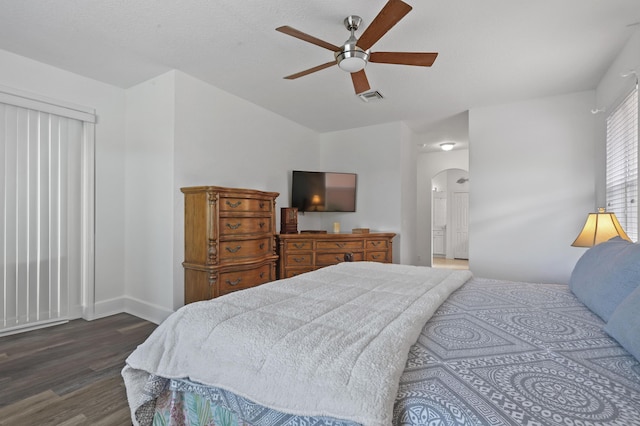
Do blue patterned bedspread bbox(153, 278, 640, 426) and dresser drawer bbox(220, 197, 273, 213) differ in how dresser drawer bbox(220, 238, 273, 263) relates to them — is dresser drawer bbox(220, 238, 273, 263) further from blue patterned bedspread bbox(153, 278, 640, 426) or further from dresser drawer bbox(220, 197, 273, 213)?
blue patterned bedspread bbox(153, 278, 640, 426)

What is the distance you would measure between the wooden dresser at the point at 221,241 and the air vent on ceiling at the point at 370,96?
1.65 metres

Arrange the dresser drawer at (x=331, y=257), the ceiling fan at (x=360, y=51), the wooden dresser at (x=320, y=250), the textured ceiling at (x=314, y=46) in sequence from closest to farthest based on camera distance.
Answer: the ceiling fan at (x=360, y=51) < the textured ceiling at (x=314, y=46) < the wooden dresser at (x=320, y=250) < the dresser drawer at (x=331, y=257)

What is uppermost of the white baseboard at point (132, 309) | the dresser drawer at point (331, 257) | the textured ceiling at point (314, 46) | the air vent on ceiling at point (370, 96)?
the textured ceiling at point (314, 46)

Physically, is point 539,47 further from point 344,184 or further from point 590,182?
point 344,184

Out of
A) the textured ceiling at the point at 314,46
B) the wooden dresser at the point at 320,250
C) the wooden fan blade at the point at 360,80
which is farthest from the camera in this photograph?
the wooden dresser at the point at 320,250

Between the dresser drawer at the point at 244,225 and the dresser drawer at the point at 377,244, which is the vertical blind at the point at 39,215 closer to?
the dresser drawer at the point at 244,225

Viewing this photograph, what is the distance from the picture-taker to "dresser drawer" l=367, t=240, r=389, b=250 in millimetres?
4479

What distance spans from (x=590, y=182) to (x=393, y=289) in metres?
3.36

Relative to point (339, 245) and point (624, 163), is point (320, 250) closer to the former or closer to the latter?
point (339, 245)

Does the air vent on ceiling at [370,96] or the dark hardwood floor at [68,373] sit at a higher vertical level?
the air vent on ceiling at [370,96]

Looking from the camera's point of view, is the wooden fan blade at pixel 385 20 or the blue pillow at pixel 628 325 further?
the wooden fan blade at pixel 385 20

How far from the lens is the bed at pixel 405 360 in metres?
0.74

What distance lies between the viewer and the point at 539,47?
8.74ft

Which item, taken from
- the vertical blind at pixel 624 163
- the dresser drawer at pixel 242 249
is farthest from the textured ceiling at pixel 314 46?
the dresser drawer at pixel 242 249
